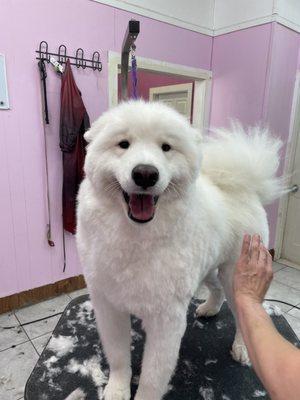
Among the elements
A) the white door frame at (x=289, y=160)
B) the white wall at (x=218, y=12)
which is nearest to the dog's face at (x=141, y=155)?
the white wall at (x=218, y=12)

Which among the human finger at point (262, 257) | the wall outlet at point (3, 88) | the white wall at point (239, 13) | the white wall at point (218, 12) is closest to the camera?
the human finger at point (262, 257)

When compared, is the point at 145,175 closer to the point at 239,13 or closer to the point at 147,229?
the point at 147,229

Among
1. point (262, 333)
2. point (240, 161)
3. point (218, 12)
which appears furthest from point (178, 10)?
point (262, 333)

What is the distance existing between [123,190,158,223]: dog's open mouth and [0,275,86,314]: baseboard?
1876 mm

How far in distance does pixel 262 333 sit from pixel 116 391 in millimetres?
647

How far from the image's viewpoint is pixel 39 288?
2.41 metres

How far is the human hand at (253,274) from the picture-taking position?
0.90 m

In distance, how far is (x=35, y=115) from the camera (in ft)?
6.99

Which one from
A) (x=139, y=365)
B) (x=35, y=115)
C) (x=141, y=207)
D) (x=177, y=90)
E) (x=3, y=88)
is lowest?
(x=139, y=365)

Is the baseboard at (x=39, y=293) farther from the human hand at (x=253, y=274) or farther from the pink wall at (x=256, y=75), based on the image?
the pink wall at (x=256, y=75)

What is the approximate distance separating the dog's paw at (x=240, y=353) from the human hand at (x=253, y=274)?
56 centimetres

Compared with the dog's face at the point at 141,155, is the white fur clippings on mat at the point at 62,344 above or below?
below

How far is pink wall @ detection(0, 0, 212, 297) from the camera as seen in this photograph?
78.3 inches

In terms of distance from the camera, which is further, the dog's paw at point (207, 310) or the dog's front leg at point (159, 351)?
the dog's paw at point (207, 310)
